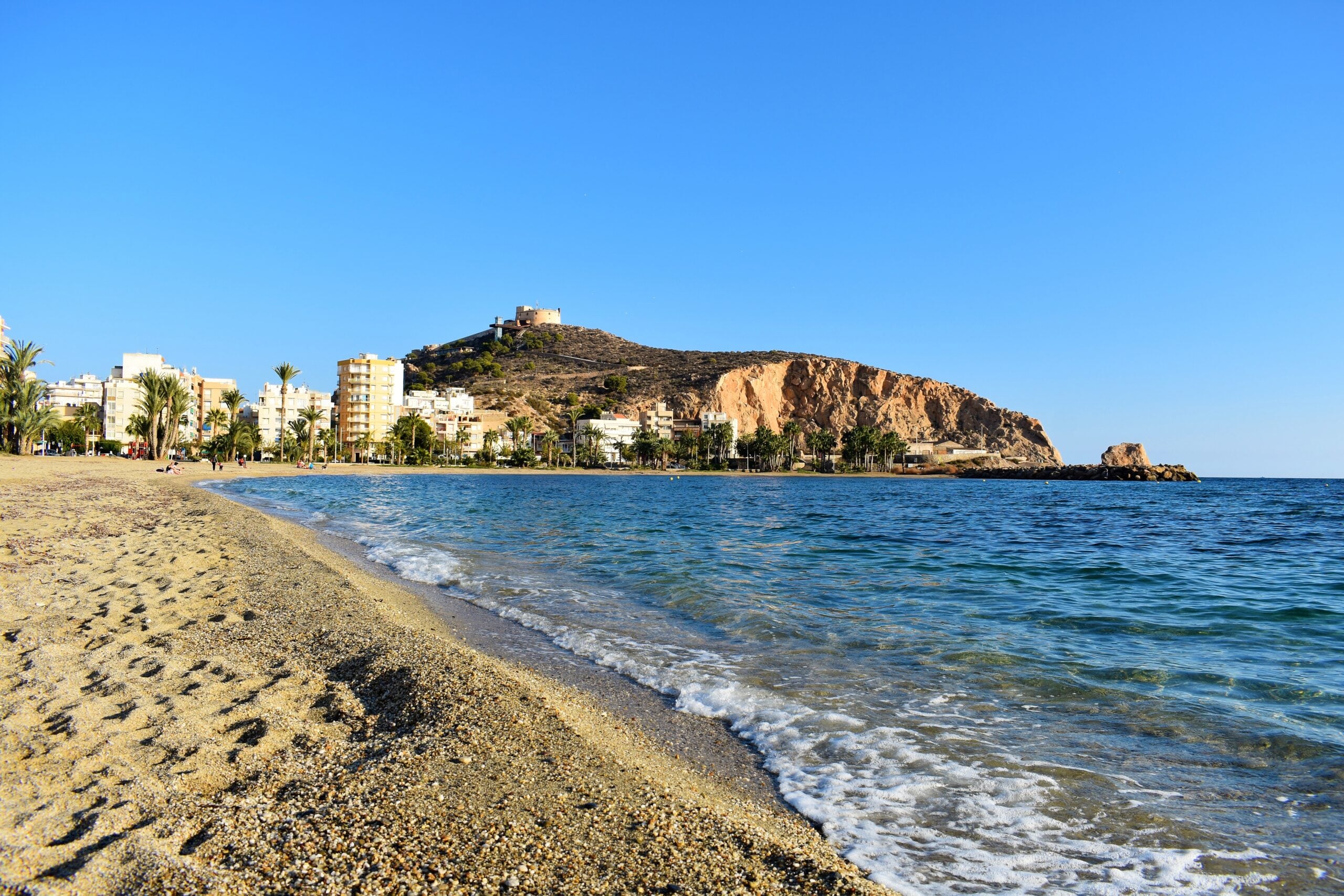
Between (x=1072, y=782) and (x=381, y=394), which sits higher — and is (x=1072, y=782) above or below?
below

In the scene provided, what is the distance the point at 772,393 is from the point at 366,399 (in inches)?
3034

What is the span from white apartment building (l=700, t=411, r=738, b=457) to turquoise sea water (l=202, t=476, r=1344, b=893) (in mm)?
111149

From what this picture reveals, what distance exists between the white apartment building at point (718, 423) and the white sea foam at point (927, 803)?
4951 inches

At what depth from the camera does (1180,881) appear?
3838 mm

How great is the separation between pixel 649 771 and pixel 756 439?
12900 cm

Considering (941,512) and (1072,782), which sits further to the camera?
(941,512)

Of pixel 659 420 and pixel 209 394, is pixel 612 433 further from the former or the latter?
pixel 209 394

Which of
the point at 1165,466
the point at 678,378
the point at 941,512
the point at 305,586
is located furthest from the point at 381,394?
the point at 1165,466

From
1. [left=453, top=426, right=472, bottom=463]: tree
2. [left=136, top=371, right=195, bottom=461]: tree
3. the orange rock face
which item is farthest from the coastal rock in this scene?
[left=136, top=371, right=195, bottom=461]: tree

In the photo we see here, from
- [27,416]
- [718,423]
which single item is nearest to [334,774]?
[27,416]

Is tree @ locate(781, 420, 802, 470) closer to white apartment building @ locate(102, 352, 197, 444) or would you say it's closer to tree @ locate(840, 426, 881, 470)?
tree @ locate(840, 426, 881, 470)

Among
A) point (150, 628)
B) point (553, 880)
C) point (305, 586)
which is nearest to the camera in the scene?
point (553, 880)

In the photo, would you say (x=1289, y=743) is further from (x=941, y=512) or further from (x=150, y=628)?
(x=941, y=512)

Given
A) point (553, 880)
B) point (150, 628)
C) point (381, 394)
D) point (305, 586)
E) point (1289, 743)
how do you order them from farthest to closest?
point (381, 394) → point (305, 586) → point (150, 628) → point (1289, 743) → point (553, 880)
